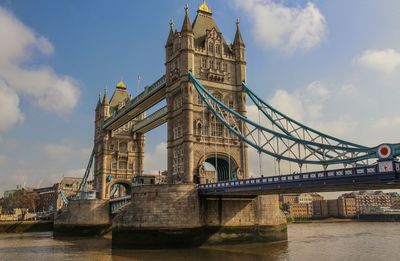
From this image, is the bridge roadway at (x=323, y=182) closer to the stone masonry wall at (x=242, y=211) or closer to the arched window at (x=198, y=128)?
the stone masonry wall at (x=242, y=211)

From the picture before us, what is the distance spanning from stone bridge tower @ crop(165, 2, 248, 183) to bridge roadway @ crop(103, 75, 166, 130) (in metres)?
3.58

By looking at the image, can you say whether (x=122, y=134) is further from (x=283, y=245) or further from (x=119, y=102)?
(x=283, y=245)

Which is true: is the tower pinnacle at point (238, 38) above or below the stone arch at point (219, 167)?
above

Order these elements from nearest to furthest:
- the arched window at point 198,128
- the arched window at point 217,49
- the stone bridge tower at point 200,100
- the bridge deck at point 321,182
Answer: the bridge deck at point 321,182
the stone bridge tower at point 200,100
the arched window at point 198,128
the arched window at point 217,49

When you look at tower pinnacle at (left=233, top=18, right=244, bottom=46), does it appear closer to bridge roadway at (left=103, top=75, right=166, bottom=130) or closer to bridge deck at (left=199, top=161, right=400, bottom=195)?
bridge roadway at (left=103, top=75, right=166, bottom=130)

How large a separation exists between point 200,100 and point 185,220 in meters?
13.4

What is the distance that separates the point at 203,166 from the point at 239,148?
4914 millimetres

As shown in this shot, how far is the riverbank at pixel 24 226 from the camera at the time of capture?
70188 millimetres

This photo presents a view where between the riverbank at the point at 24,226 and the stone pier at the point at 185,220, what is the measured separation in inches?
1708

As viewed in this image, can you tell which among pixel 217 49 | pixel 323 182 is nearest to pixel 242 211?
pixel 323 182

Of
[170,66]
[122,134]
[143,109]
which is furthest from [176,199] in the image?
[122,134]

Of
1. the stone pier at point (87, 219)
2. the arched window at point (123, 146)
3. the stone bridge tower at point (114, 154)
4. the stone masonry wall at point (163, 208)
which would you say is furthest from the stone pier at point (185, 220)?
the arched window at point (123, 146)

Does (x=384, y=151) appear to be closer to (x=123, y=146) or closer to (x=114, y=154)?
(x=114, y=154)

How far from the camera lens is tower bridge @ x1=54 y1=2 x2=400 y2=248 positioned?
28109 mm
